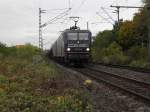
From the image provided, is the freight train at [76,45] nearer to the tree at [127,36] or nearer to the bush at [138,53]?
the bush at [138,53]

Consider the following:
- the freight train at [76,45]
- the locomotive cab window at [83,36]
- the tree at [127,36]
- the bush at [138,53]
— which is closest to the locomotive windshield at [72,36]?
the freight train at [76,45]

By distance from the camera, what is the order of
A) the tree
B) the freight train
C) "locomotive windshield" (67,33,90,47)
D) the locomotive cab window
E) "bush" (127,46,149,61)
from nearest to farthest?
the freight train → "locomotive windshield" (67,33,90,47) → the locomotive cab window → "bush" (127,46,149,61) → the tree

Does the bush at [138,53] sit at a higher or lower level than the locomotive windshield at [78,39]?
lower

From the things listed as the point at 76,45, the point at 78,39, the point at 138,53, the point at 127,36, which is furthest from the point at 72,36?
the point at 127,36

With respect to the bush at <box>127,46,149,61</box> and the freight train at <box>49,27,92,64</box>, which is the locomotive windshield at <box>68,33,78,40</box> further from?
the bush at <box>127,46,149,61</box>

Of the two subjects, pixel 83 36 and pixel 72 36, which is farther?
pixel 83 36

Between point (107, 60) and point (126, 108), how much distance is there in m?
35.7

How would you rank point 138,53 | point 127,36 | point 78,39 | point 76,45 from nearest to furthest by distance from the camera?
point 76,45 → point 78,39 → point 138,53 → point 127,36

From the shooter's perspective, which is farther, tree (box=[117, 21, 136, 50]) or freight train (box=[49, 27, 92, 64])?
tree (box=[117, 21, 136, 50])

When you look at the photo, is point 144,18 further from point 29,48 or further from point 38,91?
point 38,91

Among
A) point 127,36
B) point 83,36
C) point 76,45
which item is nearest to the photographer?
point 76,45

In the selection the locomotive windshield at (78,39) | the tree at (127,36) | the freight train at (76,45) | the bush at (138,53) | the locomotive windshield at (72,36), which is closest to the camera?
the freight train at (76,45)

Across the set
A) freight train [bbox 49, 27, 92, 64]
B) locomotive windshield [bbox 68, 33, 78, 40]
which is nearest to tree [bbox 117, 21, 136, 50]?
freight train [bbox 49, 27, 92, 64]

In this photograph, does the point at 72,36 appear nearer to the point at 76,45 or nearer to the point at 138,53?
the point at 76,45
